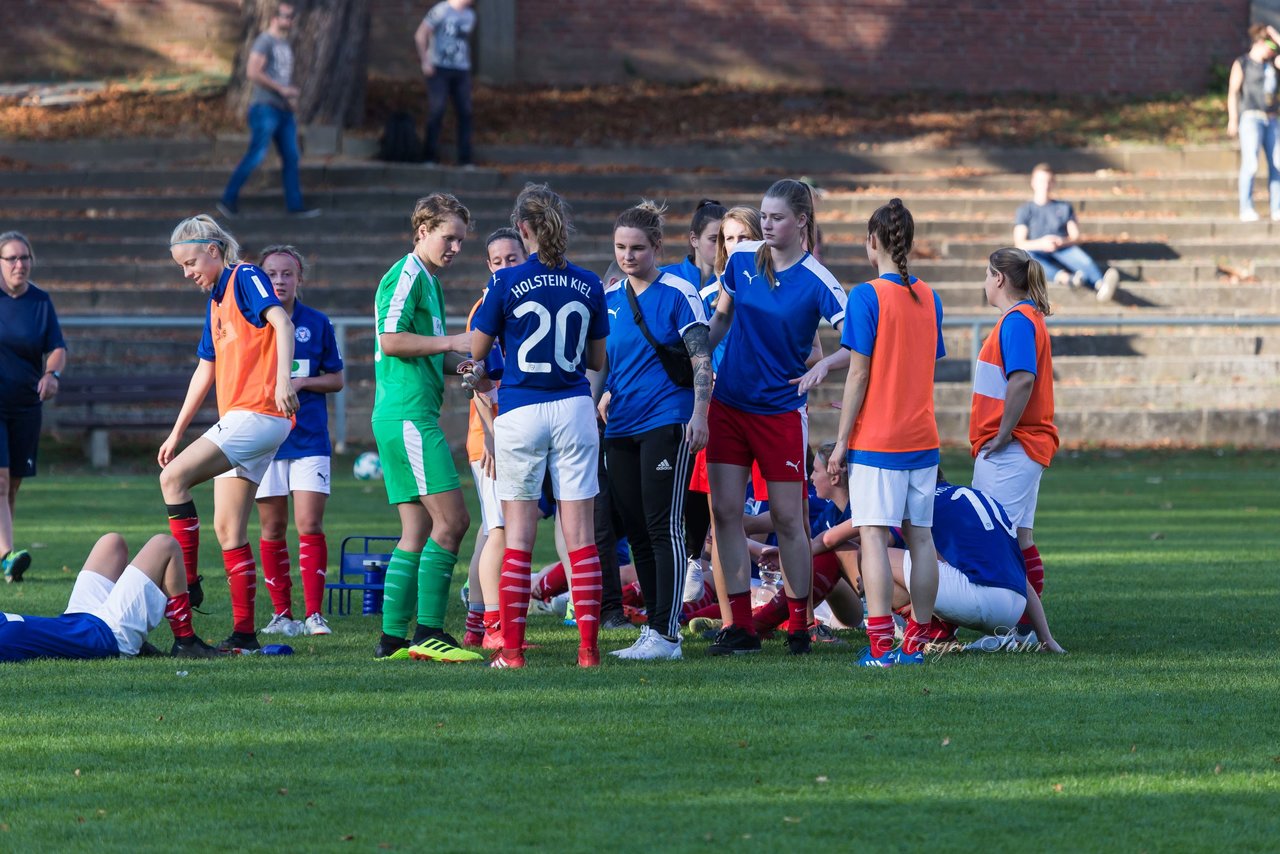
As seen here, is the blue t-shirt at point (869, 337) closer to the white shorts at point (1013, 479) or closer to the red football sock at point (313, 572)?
the white shorts at point (1013, 479)

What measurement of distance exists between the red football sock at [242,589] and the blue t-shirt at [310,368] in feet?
3.67

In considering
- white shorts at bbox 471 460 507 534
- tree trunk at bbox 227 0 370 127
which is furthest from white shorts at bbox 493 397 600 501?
tree trunk at bbox 227 0 370 127

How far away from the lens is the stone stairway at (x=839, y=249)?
19062mm

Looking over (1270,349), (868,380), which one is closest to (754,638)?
(868,380)

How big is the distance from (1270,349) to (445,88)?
11482 mm

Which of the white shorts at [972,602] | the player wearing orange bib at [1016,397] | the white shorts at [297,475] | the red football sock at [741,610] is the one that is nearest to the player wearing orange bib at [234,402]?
the white shorts at [297,475]

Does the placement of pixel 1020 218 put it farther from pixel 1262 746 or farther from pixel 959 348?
pixel 1262 746

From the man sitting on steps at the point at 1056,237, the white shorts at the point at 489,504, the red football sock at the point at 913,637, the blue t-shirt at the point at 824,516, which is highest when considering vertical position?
the man sitting on steps at the point at 1056,237

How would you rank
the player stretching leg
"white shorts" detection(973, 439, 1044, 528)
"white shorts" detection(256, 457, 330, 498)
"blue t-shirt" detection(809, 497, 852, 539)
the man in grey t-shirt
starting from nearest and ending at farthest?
the player stretching leg → "white shorts" detection(973, 439, 1044, 528) → "blue t-shirt" detection(809, 497, 852, 539) → "white shorts" detection(256, 457, 330, 498) → the man in grey t-shirt

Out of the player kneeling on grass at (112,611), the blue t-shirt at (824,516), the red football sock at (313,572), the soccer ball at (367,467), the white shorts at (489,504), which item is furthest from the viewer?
the soccer ball at (367,467)

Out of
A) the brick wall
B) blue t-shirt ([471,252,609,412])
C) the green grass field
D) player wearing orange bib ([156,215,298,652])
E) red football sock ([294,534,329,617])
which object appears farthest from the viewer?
the brick wall

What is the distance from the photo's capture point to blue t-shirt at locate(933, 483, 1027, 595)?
7.88 metres

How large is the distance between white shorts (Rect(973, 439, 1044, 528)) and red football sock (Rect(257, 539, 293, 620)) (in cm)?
361

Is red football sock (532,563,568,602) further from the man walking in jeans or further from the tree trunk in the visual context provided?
the tree trunk
